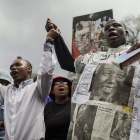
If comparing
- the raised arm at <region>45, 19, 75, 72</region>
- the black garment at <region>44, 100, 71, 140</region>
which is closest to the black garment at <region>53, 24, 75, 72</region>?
the raised arm at <region>45, 19, 75, 72</region>

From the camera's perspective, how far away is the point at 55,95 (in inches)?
107

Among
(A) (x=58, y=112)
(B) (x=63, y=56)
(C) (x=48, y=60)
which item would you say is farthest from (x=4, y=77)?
(B) (x=63, y=56)

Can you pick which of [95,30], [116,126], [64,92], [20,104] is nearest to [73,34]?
[95,30]

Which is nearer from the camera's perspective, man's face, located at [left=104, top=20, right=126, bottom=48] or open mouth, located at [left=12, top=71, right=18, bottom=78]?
man's face, located at [left=104, top=20, right=126, bottom=48]

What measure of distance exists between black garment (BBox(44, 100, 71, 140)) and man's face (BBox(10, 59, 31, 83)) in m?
0.54

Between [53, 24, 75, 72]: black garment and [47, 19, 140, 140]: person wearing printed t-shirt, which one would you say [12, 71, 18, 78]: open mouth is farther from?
[47, 19, 140, 140]: person wearing printed t-shirt

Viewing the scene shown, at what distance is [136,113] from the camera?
1344 mm

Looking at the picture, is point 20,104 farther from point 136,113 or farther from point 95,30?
point 95,30

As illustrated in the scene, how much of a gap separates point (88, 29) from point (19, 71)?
8.02 m

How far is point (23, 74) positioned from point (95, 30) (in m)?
7.62

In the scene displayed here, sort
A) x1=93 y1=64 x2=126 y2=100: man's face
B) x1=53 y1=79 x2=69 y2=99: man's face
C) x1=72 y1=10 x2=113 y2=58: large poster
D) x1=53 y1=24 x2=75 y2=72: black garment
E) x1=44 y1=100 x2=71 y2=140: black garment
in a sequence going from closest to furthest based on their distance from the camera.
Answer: x1=93 y1=64 x2=126 y2=100: man's face → x1=53 y1=24 x2=75 y2=72: black garment → x1=44 y1=100 x2=71 y2=140: black garment → x1=53 y1=79 x2=69 y2=99: man's face → x1=72 y1=10 x2=113 y2=58: large poster

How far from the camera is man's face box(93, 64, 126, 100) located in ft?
4.81

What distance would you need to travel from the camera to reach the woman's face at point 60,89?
268cm

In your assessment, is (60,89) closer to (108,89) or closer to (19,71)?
(19,71)
